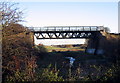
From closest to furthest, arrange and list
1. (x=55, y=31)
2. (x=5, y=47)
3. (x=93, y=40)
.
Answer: (x=5, y=47) < (x=93, y=40) < (x=55, y=31)

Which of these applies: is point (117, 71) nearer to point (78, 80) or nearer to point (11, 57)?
point (78, 80)

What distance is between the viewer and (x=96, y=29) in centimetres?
3331

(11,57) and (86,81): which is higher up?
(11,57)

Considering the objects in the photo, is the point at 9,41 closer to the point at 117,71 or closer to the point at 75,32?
the point at 117,71

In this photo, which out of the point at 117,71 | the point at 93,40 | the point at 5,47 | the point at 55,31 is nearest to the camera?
the point at 117,71

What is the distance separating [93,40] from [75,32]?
422 cm

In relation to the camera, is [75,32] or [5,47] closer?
[5,47]

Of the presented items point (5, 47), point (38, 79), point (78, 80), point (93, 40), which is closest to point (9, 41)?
point (5, 47)

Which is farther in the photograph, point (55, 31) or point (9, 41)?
point (55, 31)

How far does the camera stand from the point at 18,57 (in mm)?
7219

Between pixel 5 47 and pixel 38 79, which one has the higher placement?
pixel 5 47

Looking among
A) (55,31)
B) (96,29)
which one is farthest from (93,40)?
(55,31)

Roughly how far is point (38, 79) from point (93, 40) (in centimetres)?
2676

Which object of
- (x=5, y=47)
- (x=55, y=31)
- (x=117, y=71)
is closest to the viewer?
(x=117, y=71)
